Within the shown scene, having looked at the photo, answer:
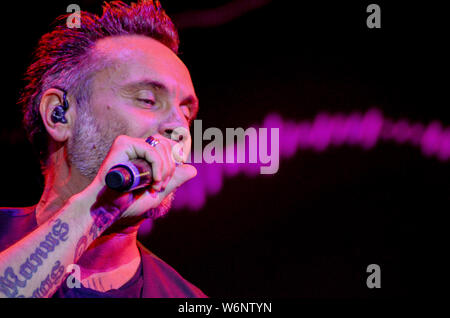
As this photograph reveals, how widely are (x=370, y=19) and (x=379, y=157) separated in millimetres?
809

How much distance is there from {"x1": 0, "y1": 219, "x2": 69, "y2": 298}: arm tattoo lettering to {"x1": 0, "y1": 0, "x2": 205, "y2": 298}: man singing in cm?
3

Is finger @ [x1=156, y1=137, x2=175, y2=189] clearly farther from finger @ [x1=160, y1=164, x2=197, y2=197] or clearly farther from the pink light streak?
the pink light streak

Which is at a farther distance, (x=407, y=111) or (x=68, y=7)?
(x=407, y=111)

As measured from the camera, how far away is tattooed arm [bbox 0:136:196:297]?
3.11 feet

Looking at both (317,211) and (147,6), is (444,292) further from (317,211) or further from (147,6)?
(147,6)

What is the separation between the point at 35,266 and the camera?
96 centimetres

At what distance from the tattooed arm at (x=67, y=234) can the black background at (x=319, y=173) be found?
1.29m

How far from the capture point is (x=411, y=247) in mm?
2303

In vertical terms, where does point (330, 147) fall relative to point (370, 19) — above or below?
below

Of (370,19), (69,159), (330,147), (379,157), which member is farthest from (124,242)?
(370,19)

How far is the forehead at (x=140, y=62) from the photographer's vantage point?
1416 millimetres

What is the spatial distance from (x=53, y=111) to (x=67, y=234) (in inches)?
26.4

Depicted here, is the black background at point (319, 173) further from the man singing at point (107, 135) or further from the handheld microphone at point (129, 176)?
the handheld microphone at point (129, 176)

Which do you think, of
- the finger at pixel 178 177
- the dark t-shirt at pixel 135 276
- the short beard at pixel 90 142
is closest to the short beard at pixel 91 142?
the short beard at pixel 90 142
